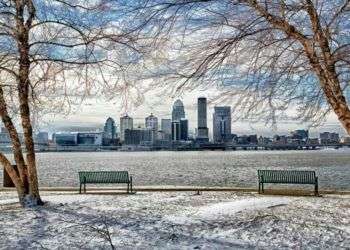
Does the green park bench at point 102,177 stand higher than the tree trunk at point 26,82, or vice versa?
the tree trunk at point 26,82

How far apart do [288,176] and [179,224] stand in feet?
32.2

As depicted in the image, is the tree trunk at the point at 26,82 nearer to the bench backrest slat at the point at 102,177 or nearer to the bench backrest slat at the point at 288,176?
the bench backrest slat at the point at 102,177

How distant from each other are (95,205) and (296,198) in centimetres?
648

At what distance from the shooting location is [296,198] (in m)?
18.0

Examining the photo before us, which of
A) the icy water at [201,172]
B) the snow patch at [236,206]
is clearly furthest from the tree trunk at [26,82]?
the icy water at [201,172]

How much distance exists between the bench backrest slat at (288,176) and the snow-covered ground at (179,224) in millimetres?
3637

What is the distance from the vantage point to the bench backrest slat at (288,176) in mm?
21344

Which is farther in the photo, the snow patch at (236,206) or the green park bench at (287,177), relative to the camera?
the green park bench at (287,177)

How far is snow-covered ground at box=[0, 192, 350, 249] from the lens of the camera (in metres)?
11.2

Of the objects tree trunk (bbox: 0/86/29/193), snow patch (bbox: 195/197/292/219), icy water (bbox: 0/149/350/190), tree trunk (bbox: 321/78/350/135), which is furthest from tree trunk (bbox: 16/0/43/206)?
icy water (bbox: 0/149/350/190)

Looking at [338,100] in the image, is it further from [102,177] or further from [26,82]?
[102,177]

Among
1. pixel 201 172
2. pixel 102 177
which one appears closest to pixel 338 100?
pixel 102 177

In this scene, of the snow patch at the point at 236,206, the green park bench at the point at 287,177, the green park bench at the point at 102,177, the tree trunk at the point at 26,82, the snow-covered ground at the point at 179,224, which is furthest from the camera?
the green park bench at the point at 102,177

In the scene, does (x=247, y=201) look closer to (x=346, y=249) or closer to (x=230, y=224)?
(x=230, y=224)
